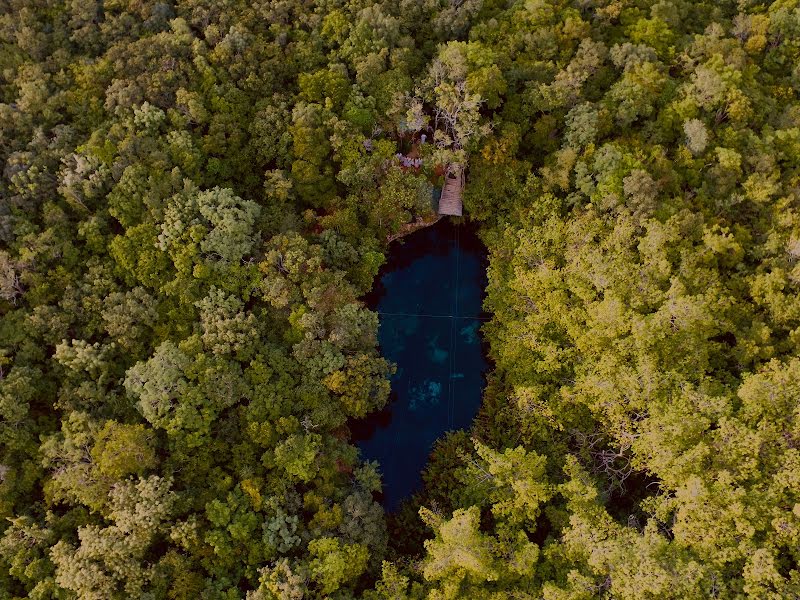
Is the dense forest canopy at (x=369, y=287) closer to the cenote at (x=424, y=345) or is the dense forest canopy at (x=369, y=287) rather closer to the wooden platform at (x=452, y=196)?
the wooden platform at (x=452, y=196)

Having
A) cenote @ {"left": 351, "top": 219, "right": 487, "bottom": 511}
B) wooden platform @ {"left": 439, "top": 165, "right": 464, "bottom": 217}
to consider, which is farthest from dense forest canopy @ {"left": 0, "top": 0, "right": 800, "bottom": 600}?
cenote @ {"left": 351, "top": 219, "right": 487, "bottom": 511}

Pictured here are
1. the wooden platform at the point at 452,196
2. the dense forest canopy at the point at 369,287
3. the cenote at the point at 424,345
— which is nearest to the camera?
the dense forest canopy at the point at 369,287

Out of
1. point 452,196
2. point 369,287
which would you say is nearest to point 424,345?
point 369,287

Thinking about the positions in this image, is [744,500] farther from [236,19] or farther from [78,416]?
[236,19]

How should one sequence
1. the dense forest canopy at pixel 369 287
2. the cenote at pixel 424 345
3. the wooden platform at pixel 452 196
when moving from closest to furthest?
the dense forest canopy at pixel 369 287, the cenote at pixel 424 345, the wooden platform at pixel 452 196

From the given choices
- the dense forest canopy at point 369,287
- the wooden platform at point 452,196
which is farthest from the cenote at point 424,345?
the dense forest canopy at point 369,287

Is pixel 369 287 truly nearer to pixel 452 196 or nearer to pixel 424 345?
pixel 424 345

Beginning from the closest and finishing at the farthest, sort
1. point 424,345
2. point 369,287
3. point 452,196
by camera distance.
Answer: point 369,287, point 424,345, point 452,196
